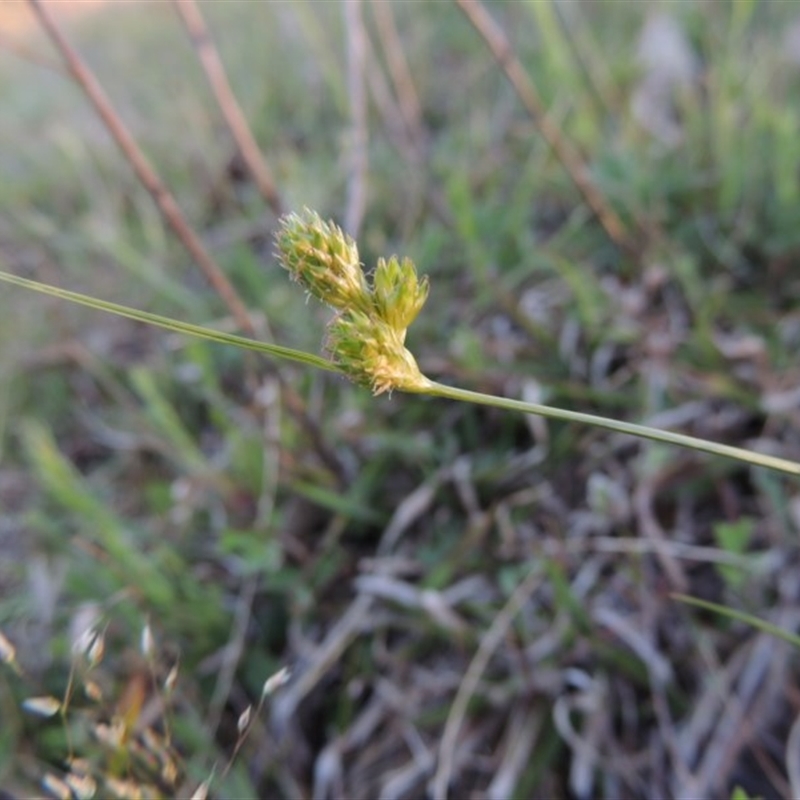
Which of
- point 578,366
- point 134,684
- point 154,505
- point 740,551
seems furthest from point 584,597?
point 154,505

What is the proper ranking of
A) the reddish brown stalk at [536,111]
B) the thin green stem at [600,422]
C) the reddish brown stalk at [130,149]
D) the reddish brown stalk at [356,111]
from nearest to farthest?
the thin green stem at [600,422] < the reddish brown stalk at [130,149] < the reddish brown stalk at [536,111] < the reddish brown stalk at [356,111]

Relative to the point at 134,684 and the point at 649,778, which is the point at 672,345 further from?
the point at 134,684

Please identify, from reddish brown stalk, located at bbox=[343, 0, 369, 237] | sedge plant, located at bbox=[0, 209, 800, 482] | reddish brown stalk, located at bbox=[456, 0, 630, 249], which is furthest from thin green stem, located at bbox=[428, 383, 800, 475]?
reddish brown stalk, located at bbox=[343, 0, 369, 237]

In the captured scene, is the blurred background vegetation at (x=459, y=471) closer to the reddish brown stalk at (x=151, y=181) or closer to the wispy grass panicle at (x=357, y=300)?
the reddish brown stalk at (x=151, y=181)

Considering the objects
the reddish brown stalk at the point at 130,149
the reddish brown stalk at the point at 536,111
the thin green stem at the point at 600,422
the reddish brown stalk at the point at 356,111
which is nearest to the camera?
the thin green stem at the point at 600,422

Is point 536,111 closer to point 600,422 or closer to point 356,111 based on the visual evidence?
point 356,111

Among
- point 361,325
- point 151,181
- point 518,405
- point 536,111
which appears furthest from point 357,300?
point 536,111

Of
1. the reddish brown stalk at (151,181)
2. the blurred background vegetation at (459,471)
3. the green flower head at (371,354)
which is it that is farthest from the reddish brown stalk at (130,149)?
the green flower head at (371,354)

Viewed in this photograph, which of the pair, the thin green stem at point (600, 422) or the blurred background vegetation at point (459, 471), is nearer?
the thin green stem at point (600, 422)

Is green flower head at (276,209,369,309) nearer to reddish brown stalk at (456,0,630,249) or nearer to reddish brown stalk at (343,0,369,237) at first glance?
reddish brown stalk at (456,0,630,249)
